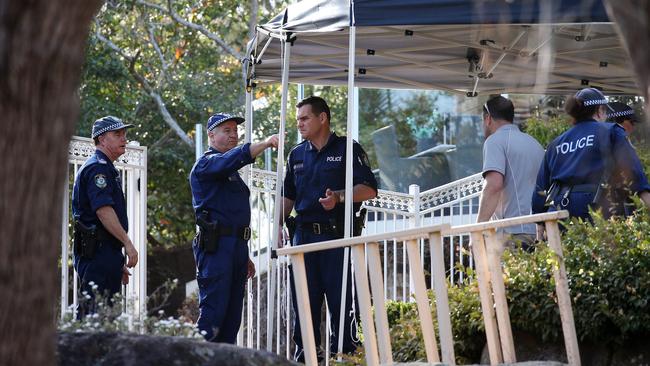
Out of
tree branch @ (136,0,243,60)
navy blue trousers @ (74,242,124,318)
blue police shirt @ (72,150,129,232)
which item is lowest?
navy blue trousers @ (74,242,124,318)

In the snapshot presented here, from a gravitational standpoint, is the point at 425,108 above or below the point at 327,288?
above

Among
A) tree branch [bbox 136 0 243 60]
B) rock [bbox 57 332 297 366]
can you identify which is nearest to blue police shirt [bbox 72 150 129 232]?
rock [bbox 57 332 297 366]

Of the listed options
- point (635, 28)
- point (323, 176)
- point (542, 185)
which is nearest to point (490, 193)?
point (542, 185)

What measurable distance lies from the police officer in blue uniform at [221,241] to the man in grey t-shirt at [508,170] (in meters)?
1.64

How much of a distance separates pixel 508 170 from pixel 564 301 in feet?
7.02

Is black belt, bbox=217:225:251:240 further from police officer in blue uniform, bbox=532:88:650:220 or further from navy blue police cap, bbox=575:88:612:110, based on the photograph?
navy blue police cap, bbox=575:88:612:110

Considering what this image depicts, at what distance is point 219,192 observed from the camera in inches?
316

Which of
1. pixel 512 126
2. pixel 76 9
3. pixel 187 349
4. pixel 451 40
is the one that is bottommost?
pixel 187 349

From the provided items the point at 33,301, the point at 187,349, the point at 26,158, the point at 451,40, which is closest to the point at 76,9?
the point at 26,158

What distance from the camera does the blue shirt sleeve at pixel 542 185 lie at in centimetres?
734

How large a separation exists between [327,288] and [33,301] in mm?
5147

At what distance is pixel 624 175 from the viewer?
281 inches

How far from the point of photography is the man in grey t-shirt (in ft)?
24.9

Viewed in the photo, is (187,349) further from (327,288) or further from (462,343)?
(327,288)
